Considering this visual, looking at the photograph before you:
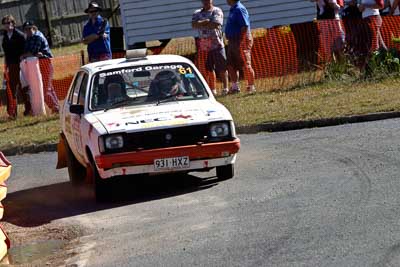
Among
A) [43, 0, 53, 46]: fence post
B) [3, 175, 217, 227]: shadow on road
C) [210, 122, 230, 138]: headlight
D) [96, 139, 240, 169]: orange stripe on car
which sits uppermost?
[210, 122, 230, 138]: headlight

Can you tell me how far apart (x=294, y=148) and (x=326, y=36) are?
6994mm

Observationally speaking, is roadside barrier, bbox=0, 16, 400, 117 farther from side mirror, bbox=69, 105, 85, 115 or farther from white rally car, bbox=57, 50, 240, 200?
side mirror, bbox=69, 105, 85, 115

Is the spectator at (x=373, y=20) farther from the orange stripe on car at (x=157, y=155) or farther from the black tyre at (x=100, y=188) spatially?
the black tyre at (x=100, y=188)

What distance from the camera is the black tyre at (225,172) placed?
1204 cm

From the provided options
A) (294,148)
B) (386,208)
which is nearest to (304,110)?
(294,148)

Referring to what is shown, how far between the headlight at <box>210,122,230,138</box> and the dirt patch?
78.9 inches

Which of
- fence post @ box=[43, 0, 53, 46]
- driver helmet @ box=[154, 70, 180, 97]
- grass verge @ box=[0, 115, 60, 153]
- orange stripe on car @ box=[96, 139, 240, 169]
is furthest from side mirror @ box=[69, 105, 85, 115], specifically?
fence post @ box=[43, 0, 53, 46]

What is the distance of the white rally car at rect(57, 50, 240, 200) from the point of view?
1138 cm

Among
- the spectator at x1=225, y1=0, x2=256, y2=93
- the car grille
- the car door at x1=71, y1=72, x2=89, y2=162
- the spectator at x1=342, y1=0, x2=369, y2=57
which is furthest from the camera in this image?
the spectator at x1=342, y1=0, x2=369, y2=57

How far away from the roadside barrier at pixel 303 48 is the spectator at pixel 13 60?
5.4 inches

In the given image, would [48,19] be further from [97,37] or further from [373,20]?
[373,20]

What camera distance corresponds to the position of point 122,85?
12.5 metres

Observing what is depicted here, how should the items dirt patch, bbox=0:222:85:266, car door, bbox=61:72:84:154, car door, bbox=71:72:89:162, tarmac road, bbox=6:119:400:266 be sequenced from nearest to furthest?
tarmac road, bbox=6:119:400:266 < dirt patch, bbox=0:222:85:266 < car door, bbox=71:72:89:162 < car door, bbox=61:72:84:154

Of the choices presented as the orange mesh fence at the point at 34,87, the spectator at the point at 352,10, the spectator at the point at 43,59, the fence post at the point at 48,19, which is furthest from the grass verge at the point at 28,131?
the fence post at the point at 48,19
